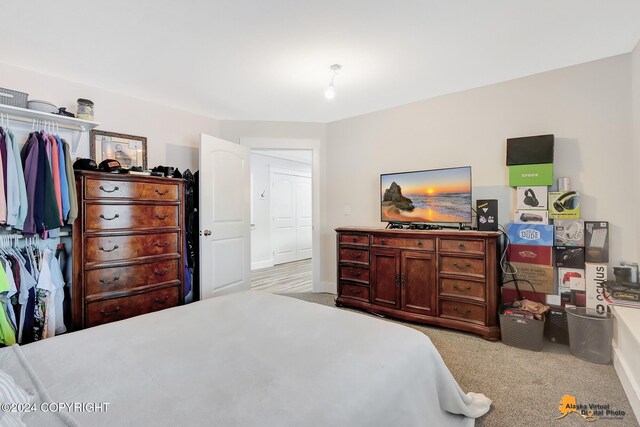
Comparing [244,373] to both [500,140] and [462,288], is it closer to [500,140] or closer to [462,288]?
[462,288]

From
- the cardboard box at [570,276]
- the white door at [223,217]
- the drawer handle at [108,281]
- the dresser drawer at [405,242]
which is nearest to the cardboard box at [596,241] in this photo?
the cardboard box at [570,276]

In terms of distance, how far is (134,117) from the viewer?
10.7 feet

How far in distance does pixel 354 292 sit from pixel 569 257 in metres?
2.01

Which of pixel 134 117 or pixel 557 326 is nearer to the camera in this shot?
pixel 557 326

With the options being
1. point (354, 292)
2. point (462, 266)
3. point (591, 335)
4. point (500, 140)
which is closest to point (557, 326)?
point (591, 335)

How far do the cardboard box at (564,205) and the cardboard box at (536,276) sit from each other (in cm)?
47

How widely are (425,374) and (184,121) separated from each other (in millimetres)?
3760

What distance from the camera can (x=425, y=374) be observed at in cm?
118

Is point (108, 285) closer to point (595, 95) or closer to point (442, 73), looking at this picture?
point (442, 73)

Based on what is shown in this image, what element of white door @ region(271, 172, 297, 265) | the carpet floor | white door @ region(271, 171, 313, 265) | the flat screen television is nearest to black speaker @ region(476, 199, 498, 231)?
the flat screen television

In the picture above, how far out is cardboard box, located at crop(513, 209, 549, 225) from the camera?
2.64 meters

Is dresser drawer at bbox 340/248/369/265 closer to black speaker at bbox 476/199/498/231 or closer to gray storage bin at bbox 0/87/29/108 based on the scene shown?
black speaker at bbox 476/199/498/231

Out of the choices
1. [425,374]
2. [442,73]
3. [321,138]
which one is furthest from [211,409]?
[321,138]

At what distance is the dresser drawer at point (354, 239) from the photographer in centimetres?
329
